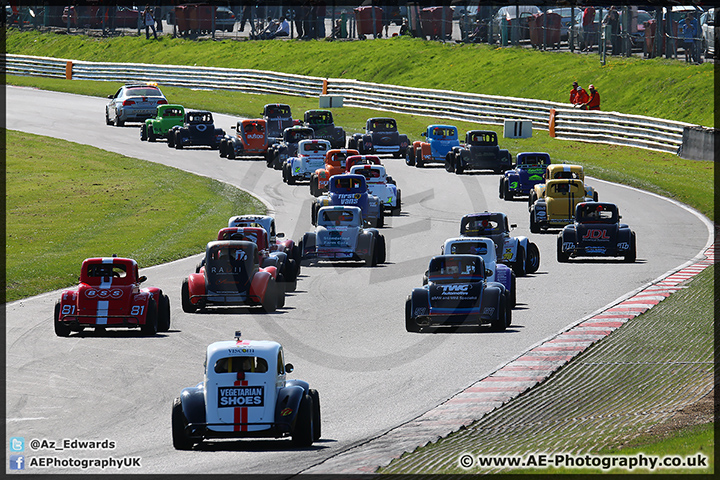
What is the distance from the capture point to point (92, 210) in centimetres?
3884

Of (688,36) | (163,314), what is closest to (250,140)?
(688,36)

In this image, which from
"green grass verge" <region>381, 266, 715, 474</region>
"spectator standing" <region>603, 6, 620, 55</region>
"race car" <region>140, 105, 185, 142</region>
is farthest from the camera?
"spectator standing" <region>603, 6, 620, 55</region>

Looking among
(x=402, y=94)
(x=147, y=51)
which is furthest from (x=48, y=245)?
(x=147, y=51)

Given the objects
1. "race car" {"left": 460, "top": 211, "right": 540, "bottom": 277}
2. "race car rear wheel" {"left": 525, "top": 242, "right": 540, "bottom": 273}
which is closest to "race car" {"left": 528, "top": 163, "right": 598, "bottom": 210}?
"race car rear wheel" {"left": 525, "top": 242, "right": 540, "bottom": 273}

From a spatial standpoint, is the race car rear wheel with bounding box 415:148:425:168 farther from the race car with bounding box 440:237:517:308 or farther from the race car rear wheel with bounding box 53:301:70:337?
the race car rear wheel with bounding box 53:301:70:337

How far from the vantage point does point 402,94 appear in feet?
195

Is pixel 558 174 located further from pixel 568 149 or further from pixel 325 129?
pixel 325 129

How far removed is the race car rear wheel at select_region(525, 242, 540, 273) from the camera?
26750mm

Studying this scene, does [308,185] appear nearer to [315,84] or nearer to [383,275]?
[383,275]

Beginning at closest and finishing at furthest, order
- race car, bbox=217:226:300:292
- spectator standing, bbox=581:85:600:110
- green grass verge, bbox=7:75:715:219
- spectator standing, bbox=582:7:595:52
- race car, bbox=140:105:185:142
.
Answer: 1. race car, bbox=217:226:300:292
2. green grass verge, bbox=7:75:715:219
3. spectator standing, bbox=581:85:600:110
4. race car, bbox=140:105:185:142
5. spectator standing, bbox=582:7:595:52

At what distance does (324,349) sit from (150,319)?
3469mm

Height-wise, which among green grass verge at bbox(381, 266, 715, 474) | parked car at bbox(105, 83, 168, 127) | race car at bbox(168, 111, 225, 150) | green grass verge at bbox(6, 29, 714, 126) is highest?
green grass verge at bbox(6, 29, 714, 126)

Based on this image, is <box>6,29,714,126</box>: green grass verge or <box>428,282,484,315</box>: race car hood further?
<box>6,29,714,126</box>: green grass verge

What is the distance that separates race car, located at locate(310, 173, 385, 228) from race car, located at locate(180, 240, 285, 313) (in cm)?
1000
